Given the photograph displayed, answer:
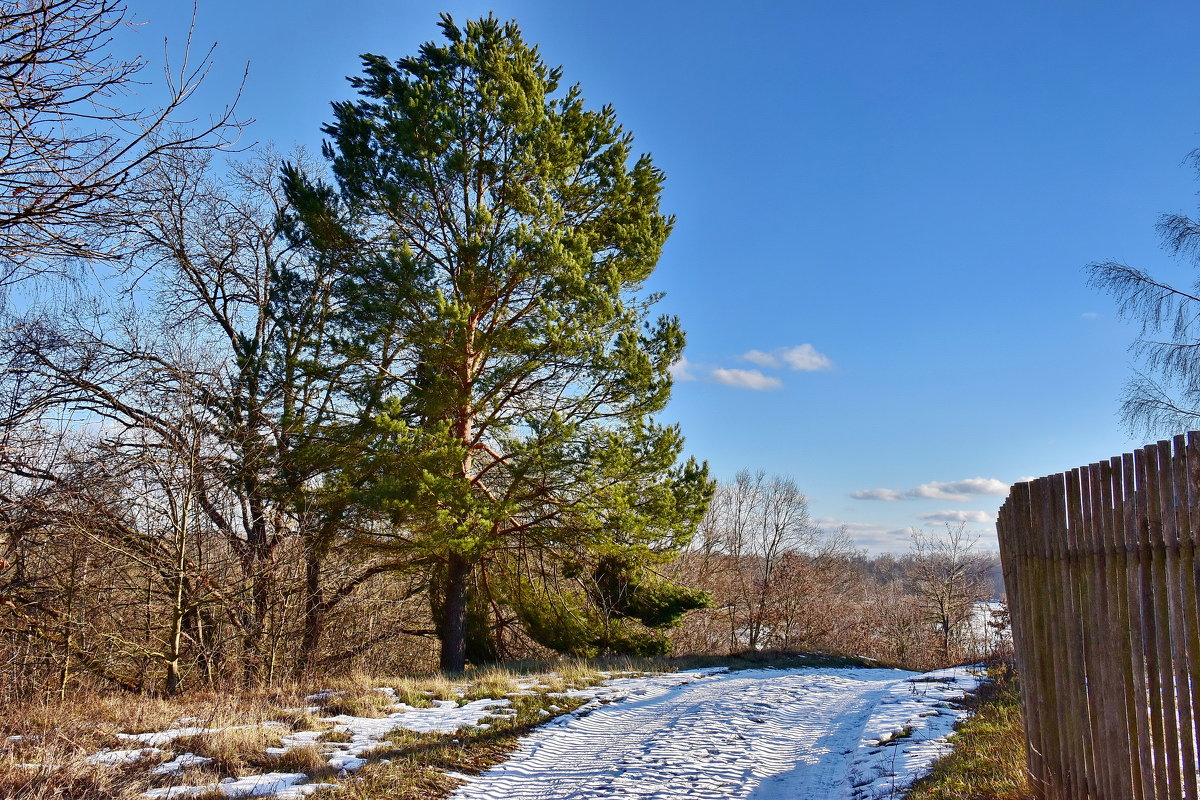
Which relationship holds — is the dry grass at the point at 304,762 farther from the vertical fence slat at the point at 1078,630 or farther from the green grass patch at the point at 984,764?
the vertical fence slat at the point at 1078,630

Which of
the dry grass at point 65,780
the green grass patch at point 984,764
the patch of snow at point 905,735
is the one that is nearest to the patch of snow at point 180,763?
the dry grass at point 65,780

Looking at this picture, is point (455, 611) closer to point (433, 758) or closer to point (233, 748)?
point (433, 758)

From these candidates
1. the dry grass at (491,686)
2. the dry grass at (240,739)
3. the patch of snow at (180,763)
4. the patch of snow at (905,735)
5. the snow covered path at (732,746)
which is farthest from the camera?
the dry grass at (491,686)

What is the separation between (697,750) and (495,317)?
9.26m

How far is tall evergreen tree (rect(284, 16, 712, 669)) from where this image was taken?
1268cm

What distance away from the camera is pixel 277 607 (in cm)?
1222

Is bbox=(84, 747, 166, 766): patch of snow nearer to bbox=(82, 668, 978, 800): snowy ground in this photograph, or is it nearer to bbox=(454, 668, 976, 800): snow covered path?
bbox=(82, 668, 978, 800): snowy ground

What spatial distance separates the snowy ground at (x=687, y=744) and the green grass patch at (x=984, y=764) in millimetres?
234

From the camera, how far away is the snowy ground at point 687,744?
5.83 metres

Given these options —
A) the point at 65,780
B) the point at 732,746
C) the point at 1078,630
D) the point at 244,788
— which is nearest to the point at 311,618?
the point at 244,788

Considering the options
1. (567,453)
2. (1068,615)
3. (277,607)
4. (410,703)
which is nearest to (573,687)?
(410,703)

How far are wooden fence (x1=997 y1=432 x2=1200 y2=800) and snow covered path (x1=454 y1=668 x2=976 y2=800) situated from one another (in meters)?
1.75

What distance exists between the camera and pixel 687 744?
7.33 metres

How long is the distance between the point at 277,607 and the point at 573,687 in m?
5.35
